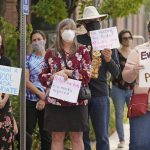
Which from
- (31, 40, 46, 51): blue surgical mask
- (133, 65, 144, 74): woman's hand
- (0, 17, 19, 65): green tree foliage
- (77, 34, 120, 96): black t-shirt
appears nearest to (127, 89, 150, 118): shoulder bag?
(133, 65, 144, 74): woman's hand

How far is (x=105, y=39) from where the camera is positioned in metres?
5.89

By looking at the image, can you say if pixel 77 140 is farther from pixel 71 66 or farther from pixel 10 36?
pixel 10 36

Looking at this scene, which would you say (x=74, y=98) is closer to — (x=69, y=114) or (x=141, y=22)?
(x=69, y=114)

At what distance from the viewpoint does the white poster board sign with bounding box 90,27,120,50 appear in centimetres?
587

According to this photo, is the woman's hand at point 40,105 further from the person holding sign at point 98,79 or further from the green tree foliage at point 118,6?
the green tree foliage at point 118,6

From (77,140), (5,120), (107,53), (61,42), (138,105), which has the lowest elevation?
(77,140)

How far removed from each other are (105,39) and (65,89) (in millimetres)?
858

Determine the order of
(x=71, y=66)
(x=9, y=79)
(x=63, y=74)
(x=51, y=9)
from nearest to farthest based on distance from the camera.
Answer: (x=9, y=79) → (x=63, y=74) → (x=71, y=66) → (x=51, y=9)

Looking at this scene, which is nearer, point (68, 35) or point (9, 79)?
point (9, 79)

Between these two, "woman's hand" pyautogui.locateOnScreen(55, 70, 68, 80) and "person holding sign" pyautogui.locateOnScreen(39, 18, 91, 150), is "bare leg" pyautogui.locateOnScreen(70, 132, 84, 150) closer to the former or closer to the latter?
"person holding sign" pyautogui.locateOnScreen(39, 18, 91, 150)

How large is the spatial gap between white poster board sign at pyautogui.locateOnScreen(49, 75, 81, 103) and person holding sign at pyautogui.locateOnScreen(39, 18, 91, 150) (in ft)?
0.08

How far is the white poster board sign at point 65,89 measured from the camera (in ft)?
17.7

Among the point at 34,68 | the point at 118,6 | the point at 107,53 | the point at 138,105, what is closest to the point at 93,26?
the point at 107,53

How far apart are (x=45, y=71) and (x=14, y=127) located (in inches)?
27.7
